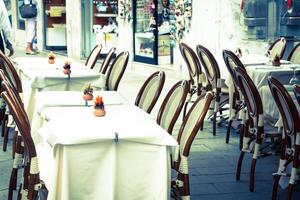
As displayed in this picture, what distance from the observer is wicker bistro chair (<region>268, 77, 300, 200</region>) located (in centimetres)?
390

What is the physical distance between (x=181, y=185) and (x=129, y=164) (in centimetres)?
41

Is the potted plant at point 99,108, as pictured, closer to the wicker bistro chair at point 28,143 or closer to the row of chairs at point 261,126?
the wicker bistro chair at point 28,143

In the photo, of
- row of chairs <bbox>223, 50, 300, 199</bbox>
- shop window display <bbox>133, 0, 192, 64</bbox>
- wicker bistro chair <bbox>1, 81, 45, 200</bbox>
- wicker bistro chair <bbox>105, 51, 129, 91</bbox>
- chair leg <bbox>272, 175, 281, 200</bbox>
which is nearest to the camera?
wicker bistro chair <bbox>1, 81, 45, 200</bbox>

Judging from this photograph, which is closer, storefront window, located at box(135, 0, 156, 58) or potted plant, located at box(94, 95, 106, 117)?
potted plant, located at box(94, 95, 106, 117)

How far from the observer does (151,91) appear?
4.44 m

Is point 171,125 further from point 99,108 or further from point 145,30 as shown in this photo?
point 145,30

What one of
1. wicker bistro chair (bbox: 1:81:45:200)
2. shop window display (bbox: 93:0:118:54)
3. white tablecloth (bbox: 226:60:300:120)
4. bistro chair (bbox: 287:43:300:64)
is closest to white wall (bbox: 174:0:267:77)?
bistro chair (bbox: 287:43:300:64)

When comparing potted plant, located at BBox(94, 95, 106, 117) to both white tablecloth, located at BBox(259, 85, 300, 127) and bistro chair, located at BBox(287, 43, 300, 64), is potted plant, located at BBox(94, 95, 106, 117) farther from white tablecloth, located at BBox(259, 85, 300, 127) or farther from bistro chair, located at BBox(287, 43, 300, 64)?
bistro chair, located at BBox(287, 43, 300, 64)

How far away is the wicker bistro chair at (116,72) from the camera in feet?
20.1

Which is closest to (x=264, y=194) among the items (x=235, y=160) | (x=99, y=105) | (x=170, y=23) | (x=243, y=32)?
(x=235, y=160)

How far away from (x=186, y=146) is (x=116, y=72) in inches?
117

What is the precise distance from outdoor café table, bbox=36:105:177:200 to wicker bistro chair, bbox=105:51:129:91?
111 inches

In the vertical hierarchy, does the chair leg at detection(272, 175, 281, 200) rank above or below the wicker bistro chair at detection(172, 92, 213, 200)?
below

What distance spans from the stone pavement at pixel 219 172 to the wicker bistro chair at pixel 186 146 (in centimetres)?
115
